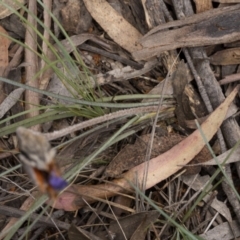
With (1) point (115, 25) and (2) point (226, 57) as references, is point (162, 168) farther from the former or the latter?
(1) point (115, 25)

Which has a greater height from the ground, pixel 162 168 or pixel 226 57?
pixel 226 57

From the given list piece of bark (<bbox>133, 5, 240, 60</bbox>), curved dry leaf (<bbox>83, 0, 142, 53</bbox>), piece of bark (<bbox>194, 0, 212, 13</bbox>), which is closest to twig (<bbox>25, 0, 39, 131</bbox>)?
curved dry leaf (<bbox>83, 0, 142, 53</bbox>)

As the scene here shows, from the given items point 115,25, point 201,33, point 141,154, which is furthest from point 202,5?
point 141,154

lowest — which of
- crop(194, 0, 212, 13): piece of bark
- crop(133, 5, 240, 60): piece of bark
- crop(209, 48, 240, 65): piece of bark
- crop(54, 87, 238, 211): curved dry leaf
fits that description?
crop(54, 87, 238, 211): curved dry leaf

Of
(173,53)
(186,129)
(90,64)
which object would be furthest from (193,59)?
(90,64)

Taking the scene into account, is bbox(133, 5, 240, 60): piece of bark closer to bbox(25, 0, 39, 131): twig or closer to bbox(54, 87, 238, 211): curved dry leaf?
bbox(54, 87, 238, 211): curved dry leaf

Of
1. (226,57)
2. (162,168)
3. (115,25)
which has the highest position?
(115,25)

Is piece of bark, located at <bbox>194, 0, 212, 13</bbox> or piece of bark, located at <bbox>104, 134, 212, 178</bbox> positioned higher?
piece of bark, located at <bbox>194, 0, 212, 13</bbox>

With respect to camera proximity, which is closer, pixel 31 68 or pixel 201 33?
pixel 201 33
